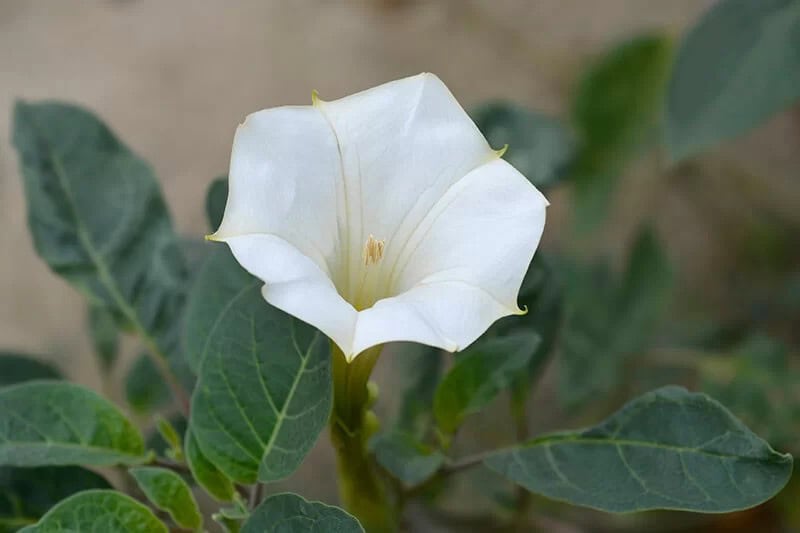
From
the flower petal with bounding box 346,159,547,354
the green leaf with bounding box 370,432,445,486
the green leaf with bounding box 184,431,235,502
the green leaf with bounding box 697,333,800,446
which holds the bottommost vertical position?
the green leaf with bounding box 697,333,800,446

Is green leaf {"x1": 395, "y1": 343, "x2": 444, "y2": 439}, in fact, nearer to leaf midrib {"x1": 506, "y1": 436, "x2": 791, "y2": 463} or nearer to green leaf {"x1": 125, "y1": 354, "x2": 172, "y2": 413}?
leaf midrib {"x1": 506, "y1": 436, "x2": 791, "y2": 463}

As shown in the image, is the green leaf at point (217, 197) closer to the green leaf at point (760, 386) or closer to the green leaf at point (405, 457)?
the green leaf at point (405, 457)

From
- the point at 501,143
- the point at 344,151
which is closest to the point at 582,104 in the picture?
the point at 501,143

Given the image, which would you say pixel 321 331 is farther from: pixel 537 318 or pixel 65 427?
pixel 537 318

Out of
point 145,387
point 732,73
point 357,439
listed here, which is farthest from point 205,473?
point 732,73

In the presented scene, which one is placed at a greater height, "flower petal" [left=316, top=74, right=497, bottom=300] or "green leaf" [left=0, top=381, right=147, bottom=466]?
"flower petal" [left=316, top=74, right=497, bottom=300]

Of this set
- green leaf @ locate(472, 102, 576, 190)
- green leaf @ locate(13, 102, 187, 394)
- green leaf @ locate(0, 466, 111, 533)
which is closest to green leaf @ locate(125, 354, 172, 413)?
green leaf @ locate(13, 102, 187, 394)

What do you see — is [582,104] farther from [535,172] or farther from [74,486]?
[74,486]
